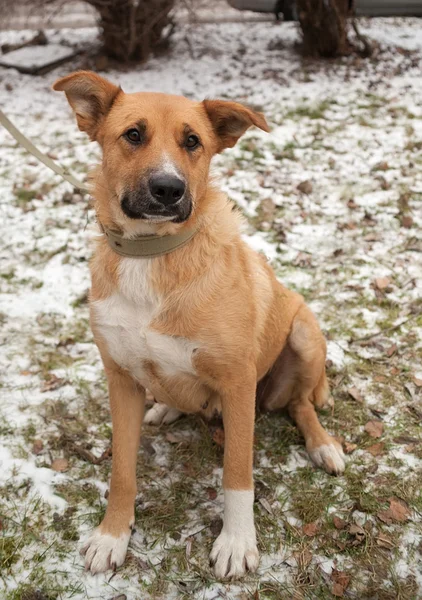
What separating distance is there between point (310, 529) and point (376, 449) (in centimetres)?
72

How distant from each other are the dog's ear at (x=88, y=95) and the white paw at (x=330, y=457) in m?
2.16

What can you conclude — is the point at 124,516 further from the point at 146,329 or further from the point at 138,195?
the point at 138,195

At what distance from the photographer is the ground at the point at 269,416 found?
2.81 meters

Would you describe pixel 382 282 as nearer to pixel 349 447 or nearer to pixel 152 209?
pixel 349 447

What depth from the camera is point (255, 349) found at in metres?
2.92

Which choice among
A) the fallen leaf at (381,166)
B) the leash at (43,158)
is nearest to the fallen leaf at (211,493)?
the leash at (43,158)

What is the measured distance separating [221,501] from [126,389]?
856 millimetres

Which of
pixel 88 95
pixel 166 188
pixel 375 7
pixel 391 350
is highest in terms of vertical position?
pixel 88 95

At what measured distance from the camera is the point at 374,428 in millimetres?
3535

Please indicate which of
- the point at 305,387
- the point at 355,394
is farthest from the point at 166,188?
the point at 355,394

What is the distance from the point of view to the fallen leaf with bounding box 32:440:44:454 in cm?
348

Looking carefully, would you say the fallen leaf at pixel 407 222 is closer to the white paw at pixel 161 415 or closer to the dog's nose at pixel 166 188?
the white paw at pixel 161 415

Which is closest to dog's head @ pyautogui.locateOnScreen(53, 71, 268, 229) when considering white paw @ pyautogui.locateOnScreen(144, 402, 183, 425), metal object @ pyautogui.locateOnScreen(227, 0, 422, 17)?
white paw @ pyautogui.locateOnScreen(144, 402, 183, 425)

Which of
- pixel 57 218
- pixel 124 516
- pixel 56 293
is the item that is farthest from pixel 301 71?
pixel 124 516
